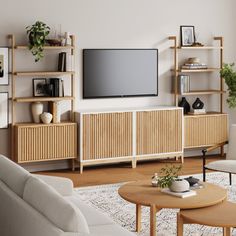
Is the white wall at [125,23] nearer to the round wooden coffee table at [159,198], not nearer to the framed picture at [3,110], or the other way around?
the framed picture at [3,110]

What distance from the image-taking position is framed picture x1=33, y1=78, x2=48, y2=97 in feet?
25.2

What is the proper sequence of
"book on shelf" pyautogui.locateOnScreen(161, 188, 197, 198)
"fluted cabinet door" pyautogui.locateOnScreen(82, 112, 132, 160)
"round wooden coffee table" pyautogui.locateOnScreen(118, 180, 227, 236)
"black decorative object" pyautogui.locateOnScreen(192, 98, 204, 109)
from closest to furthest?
"round wooden coffee table" pyautogui.locateOnScreen(118, 180, 227, 236)
"book on shelf" pyautogui.locateOnScreen(161, 188, 197, 198)
"fluted cabinet door" pyautogui.locateOnScreen(82, 112, 132, 160)
"black decorative object" pyautogui.locateOnScreen(192, 98, 204, 109)

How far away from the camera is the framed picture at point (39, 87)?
25.2 feet

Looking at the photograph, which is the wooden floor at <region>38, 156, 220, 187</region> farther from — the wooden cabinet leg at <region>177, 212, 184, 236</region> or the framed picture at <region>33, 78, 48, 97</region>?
the wooden cabinet leg at <region>177, 212, 184, 236</region>

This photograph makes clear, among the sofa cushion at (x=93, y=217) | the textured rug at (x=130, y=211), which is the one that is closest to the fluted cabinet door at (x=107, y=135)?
the textured rug at (x=130, y=211)

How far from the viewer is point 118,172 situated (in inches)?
309

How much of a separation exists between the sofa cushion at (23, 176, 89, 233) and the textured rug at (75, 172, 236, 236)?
1883mm

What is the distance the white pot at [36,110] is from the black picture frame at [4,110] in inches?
13.2

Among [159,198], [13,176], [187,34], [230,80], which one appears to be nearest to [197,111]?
[230,80]

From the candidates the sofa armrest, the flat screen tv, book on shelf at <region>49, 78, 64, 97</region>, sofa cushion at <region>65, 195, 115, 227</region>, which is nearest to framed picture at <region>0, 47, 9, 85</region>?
book on shelf at <region>49, 78, 64, 97</region>

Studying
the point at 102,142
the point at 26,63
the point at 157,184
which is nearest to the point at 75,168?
the point at 102,142

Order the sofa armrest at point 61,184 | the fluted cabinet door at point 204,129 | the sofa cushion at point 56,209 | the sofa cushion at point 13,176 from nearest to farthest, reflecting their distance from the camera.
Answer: the sofa cushion at point 56,209 < the sofa cushion at point 13,176 < the sofa armrest at point 61,184 < the fluted cabinet door at point 204,129

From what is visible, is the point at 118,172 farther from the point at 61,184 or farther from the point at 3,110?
the point at 61,184

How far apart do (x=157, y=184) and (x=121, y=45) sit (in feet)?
11.3
